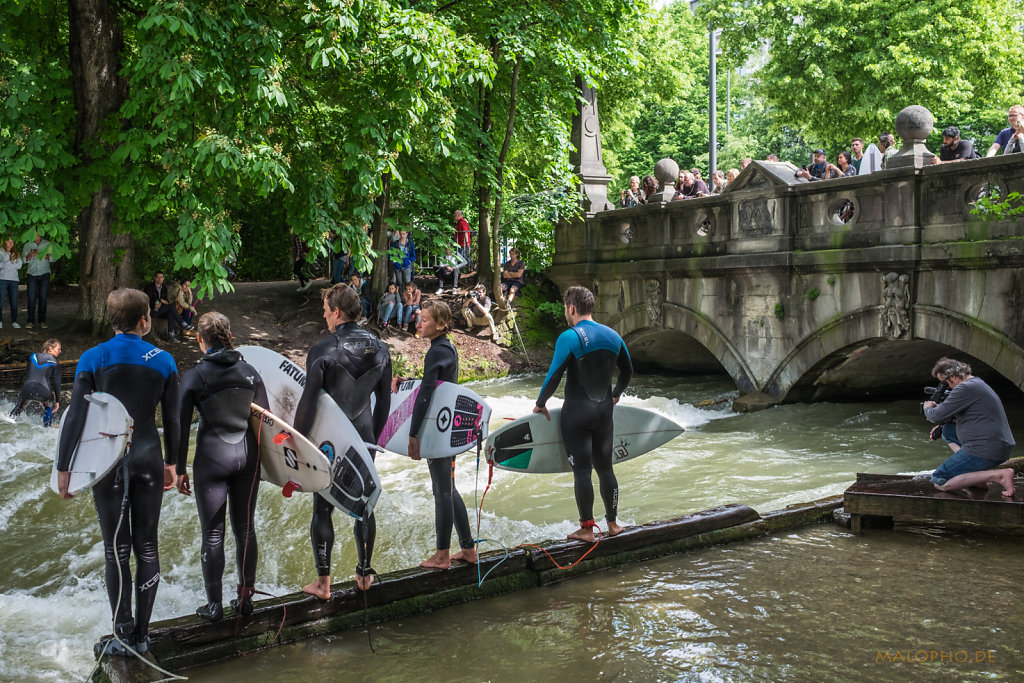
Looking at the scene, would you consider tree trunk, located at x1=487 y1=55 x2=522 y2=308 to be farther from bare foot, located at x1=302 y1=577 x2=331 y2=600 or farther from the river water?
bare foot, located at x1=302 y1=577 x2=331 y2=600

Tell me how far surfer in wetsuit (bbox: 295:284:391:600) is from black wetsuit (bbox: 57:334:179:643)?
2.60 feet

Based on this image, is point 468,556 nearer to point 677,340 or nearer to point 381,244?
point 381,244

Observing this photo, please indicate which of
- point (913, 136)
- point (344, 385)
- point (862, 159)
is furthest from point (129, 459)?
point (862, 159)

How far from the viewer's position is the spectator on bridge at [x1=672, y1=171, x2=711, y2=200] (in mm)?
17984

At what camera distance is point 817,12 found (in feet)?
79.5

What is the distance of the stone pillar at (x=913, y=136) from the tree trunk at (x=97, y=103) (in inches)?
445

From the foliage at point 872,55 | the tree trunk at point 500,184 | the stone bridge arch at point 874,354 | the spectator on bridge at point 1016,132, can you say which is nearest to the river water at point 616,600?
the stone bridge arch at point 874,354

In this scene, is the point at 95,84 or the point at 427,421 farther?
the point at 95,84

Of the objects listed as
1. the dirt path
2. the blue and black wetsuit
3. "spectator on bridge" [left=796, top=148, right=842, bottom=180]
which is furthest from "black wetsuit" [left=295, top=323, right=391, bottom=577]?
the dirt path

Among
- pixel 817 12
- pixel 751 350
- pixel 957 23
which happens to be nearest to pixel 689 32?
pixel 817 12

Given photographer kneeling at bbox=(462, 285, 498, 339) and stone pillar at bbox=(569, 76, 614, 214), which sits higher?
stone pillar at bbox=(569, 76, 614, 214)

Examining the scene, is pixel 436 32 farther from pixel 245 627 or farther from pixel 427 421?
pixel 245 627

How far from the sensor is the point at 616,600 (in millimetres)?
6016

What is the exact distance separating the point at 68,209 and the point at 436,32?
20.8 ft
